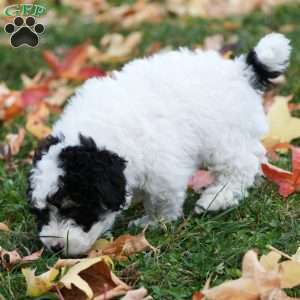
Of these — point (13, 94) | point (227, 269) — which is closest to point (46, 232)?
point (227, 269)

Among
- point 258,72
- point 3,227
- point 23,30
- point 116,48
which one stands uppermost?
point 23,30

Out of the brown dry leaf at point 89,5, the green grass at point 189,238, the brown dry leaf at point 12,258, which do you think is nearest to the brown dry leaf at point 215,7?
the brown dry leaf at point 89,5

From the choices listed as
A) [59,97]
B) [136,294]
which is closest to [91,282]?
[136,294]

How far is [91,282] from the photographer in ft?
10.4

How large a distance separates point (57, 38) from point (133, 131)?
175 inches

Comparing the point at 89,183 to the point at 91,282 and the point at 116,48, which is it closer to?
the point at 91,282

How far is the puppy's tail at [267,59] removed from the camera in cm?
398

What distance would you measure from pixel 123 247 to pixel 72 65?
11.4 feet

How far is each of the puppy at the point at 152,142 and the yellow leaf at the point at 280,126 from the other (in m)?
0.52

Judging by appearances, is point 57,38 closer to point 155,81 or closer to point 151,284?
point 155,81

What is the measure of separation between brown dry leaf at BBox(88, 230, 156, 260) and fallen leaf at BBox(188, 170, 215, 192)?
76 centimetres

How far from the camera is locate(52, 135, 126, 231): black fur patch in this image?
3242mm

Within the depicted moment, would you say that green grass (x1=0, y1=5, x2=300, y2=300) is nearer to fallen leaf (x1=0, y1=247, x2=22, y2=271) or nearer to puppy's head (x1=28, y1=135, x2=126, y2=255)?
fallen leaf (x1=0, y1=247, x2=22, y2=271)

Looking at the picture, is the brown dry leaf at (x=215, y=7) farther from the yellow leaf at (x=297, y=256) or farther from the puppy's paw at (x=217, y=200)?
the yellow leaf at (x=297, y=256)
